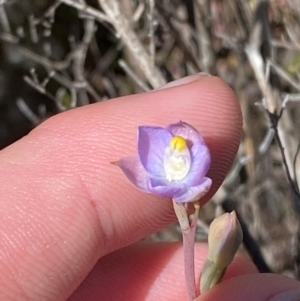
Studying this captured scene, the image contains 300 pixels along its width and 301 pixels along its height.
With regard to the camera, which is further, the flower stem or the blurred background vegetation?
the blurred background vegetation

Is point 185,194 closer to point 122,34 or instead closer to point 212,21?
point 122,34

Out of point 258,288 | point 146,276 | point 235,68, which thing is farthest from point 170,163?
point 235,68

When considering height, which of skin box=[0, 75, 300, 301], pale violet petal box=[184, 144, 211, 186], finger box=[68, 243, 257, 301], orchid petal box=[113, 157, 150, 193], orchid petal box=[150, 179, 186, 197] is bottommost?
finger box=[68, 243, 257, 301]

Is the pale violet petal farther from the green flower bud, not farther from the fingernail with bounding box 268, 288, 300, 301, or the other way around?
the fingernail with bounding box 268, 288, 300, 301

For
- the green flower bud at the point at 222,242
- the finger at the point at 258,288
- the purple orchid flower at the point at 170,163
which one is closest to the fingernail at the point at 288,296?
the finger at the point at 258,288

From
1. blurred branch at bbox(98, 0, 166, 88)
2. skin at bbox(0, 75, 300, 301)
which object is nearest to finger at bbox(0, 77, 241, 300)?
skin at bbox(0, 75, 300, 301)

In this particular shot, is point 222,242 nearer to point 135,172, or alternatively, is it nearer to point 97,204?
point 135,172
